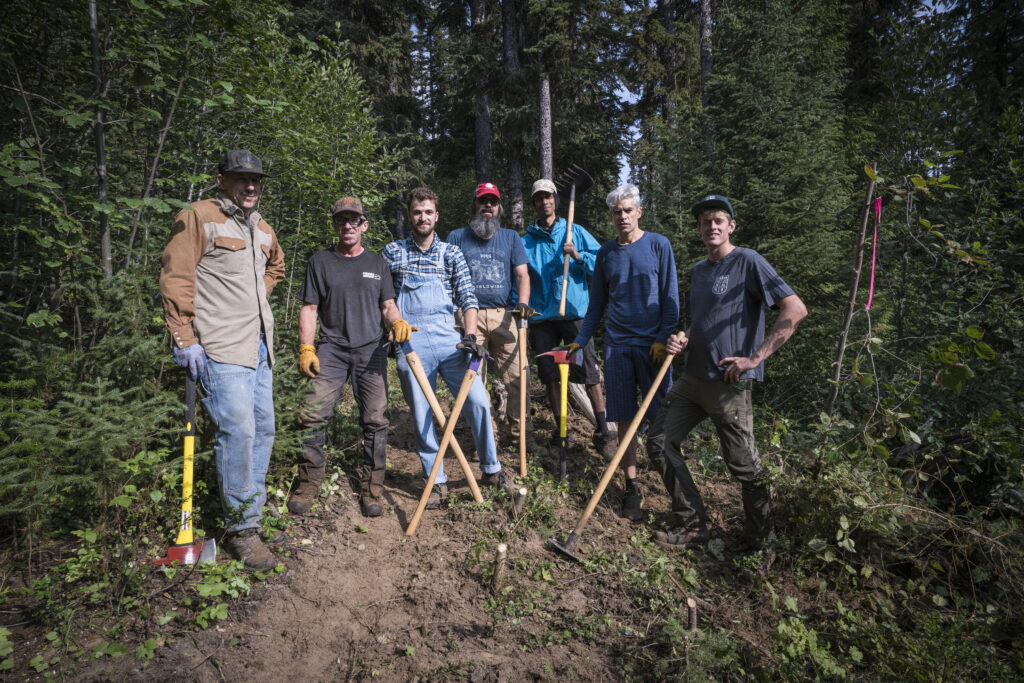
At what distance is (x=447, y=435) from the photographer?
3.97 metres

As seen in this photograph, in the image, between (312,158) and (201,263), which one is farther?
(312,158)

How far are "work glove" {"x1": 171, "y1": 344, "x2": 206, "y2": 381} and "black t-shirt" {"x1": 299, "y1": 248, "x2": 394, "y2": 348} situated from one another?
3.53ft

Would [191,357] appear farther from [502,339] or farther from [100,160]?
[502,339]

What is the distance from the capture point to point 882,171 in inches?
226

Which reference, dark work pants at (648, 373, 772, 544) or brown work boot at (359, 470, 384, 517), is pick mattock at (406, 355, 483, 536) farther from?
dark work pants at (648, 373, 772, 544)

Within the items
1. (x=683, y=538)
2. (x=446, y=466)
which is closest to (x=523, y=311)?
(x=446, y=466)

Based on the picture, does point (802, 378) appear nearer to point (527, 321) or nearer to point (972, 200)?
point (972, 200)

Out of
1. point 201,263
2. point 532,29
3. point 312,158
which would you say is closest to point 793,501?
point 201,263

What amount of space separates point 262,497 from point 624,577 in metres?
2.58

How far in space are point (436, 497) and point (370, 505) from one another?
536 millimetres

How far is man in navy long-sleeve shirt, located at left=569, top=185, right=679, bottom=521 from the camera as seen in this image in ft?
13.8

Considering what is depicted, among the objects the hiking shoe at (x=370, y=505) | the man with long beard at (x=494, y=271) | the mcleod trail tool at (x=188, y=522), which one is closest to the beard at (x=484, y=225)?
the man with long beard at (x=494, y=271)

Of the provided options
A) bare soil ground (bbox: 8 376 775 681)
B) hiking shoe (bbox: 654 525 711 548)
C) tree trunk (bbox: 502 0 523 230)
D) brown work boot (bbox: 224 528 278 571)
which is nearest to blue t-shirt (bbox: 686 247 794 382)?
hiking shoe (bbox: 654 525 711 548)

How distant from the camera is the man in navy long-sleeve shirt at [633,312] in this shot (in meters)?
4.21
